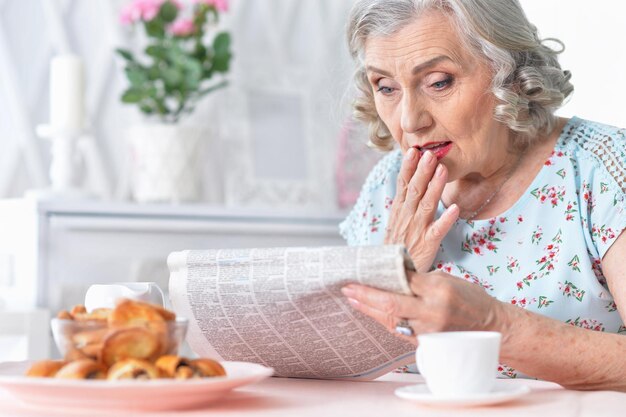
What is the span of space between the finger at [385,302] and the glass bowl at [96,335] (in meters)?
0.16

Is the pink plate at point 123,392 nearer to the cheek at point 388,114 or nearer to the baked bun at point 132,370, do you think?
the baked bun at point 132,370

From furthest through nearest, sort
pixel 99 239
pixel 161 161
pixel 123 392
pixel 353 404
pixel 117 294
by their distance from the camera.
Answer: pixel 161 161, pixel 99 239, pixel 117 294, pixel 353 404, pixel 123 392

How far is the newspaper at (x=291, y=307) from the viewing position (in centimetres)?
84

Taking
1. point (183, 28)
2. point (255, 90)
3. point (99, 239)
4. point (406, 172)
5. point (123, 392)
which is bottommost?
point (99, 239)

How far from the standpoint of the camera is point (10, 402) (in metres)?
0.80

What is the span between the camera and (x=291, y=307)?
0.89m

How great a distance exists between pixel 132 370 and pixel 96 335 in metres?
0.05

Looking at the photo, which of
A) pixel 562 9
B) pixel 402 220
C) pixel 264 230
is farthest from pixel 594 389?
pixel 562 9

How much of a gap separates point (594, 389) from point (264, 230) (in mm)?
1207

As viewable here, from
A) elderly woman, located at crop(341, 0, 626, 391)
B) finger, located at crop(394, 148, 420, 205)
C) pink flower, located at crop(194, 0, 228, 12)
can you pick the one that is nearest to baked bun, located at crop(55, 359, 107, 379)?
elderly woman, located at crop(341, 0, 626, 391)

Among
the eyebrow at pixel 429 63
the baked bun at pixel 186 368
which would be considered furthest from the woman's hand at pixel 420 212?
the baked bun at pixel 186 368

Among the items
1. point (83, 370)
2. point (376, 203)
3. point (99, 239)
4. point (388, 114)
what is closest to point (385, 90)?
point (388, 114)

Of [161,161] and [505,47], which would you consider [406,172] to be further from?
[161,161]

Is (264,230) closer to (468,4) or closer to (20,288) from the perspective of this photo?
(20,288)
